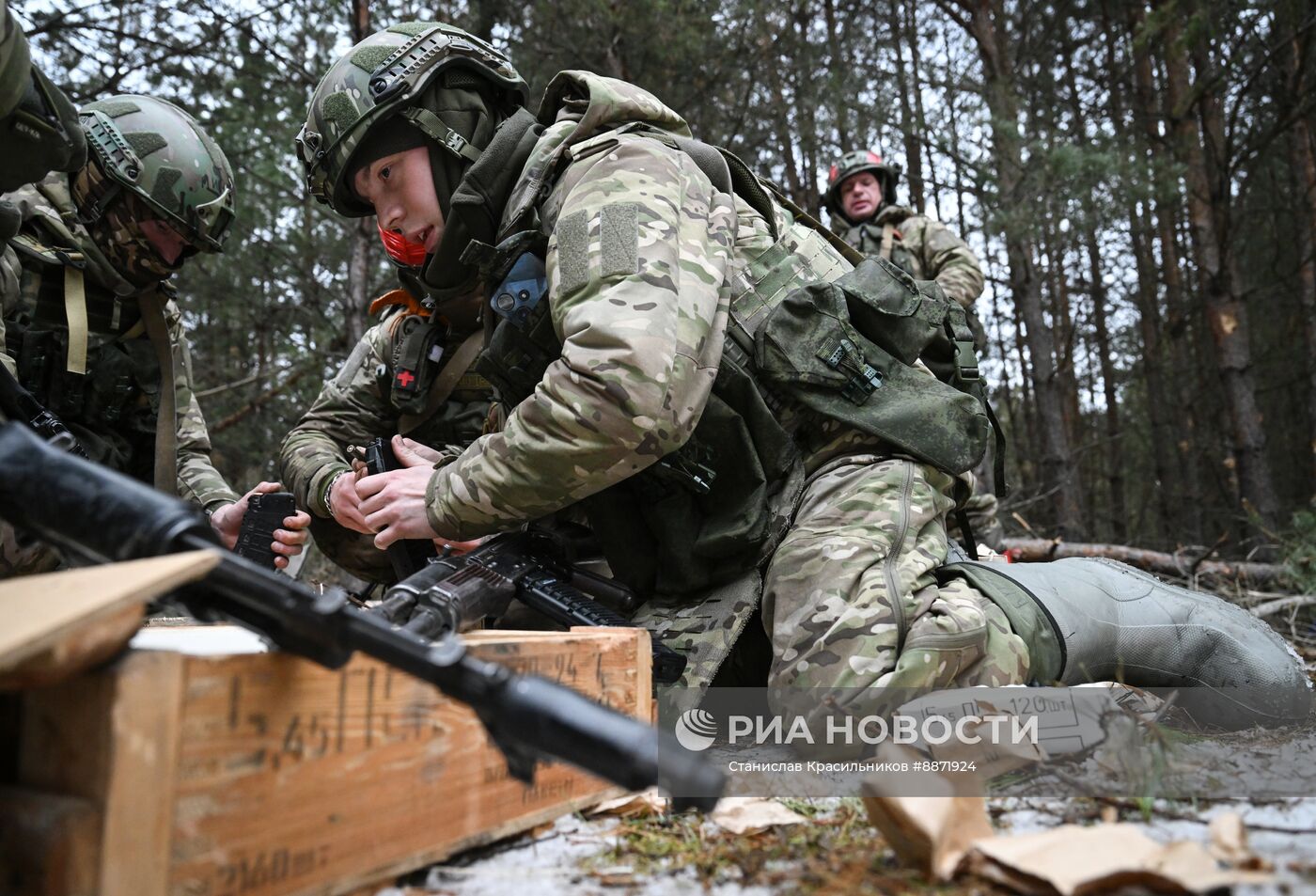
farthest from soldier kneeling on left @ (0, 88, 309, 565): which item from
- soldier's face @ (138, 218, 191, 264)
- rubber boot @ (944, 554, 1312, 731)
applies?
rubber boot @ (944, 554, 1312, 731)

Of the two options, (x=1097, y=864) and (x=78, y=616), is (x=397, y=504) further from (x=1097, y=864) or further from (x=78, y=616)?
(x=1097, y=864)

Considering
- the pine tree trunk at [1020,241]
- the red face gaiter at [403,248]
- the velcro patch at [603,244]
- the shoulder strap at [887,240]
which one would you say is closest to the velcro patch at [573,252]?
the velcro patch at [603,244]

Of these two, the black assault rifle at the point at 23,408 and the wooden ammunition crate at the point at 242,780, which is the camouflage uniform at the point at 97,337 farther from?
the wooden ammunition crate at the point at 242,780

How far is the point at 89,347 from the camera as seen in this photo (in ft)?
12.6

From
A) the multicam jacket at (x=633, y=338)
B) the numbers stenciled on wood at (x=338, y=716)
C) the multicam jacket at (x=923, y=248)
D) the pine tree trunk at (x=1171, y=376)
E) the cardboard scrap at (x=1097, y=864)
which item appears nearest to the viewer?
the cardboard scrap at (x=1097, y=864)

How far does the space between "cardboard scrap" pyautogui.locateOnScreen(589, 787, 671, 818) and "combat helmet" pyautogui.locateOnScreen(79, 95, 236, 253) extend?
3086 mm

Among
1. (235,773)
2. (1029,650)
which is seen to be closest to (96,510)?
(235,773)

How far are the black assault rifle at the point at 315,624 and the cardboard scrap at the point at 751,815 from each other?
1.43ft

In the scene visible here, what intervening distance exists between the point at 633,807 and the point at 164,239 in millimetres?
3198

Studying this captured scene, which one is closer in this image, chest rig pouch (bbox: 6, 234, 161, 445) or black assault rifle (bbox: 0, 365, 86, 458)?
black assault rifle (bbox: 0, 365, 86, 458)

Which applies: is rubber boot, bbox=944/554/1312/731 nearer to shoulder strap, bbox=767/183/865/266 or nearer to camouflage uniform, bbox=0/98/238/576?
shoulder strap, bbox=767/183/865/266

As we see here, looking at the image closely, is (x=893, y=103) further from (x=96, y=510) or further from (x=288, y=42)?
(x=96, y=510)

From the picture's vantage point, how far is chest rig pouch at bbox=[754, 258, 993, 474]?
245cm

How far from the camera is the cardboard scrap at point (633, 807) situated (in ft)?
6.08
